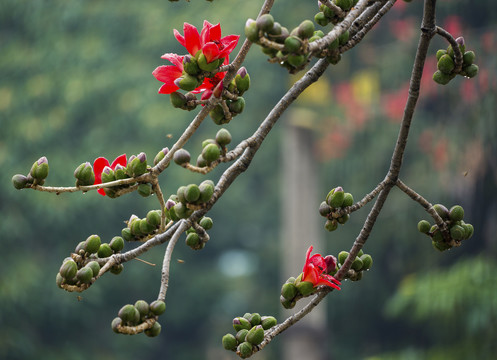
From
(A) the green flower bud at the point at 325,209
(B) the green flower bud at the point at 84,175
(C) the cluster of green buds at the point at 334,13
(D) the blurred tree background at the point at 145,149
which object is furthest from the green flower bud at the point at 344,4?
(D) the blurred tree background at the point at 145,149

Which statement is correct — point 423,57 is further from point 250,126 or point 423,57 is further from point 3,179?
point 250,126

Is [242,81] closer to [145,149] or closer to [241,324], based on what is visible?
[241,324]

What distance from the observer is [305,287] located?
76 centimetres

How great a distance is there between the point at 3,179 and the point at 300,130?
259 centimetres

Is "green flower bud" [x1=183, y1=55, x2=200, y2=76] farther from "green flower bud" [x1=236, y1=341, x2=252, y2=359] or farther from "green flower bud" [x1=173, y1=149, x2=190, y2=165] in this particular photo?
"green flower bud" [x1=236, y1=341, x2=252, y2=359]

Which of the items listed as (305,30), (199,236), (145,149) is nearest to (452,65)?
(305,30)

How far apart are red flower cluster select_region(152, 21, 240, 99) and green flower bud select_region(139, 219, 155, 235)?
15 centimetres

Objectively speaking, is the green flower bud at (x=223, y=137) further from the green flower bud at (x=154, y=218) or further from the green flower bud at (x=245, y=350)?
the green flower bud at (x=245, y=350)

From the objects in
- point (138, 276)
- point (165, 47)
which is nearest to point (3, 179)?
point (138, 276)

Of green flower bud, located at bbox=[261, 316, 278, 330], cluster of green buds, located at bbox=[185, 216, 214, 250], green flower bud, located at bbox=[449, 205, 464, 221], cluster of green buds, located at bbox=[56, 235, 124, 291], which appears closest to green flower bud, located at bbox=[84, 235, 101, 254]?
cluster of green buds, located at bbox=[56, 235, 124, 291]

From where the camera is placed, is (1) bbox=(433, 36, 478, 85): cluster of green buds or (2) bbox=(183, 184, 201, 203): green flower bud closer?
(2) bbox=(183, 184, 201, 203): green flower bud

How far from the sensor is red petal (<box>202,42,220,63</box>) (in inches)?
26.3

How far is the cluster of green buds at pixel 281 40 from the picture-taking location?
0.60 meters

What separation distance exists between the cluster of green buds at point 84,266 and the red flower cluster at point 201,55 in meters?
0.18
